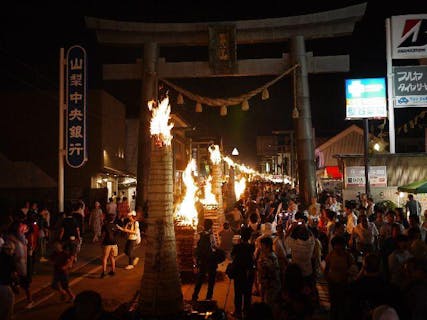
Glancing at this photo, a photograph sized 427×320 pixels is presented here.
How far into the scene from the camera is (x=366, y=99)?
21.1 m

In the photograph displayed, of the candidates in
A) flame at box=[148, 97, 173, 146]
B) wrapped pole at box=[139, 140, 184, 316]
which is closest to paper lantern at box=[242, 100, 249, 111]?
flame at box=[148, 97, 173, 146]

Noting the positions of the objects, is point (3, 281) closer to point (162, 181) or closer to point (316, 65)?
point (162, 181)

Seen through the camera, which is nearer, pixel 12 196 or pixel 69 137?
pixel 69 137

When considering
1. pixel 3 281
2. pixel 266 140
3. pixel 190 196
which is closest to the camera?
pixel 3 281

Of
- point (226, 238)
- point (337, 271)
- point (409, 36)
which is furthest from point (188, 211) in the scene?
point (409, 36)

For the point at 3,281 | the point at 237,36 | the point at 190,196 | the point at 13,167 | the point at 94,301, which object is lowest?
the point at 3,281

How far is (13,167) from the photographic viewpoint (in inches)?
931

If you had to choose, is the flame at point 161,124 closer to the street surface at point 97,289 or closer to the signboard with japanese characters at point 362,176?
the street surface at point 97,289

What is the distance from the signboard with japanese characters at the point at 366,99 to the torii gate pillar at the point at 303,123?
133 inches

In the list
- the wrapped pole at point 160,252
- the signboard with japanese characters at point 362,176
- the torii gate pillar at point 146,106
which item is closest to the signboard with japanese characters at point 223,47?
the torii gate pillar at point 146,106

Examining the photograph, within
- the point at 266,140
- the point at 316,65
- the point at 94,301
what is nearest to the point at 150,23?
the point at 316,65

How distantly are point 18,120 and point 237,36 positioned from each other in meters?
14.4

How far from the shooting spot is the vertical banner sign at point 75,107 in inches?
630

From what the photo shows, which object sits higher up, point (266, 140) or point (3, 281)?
point (266, 140)
